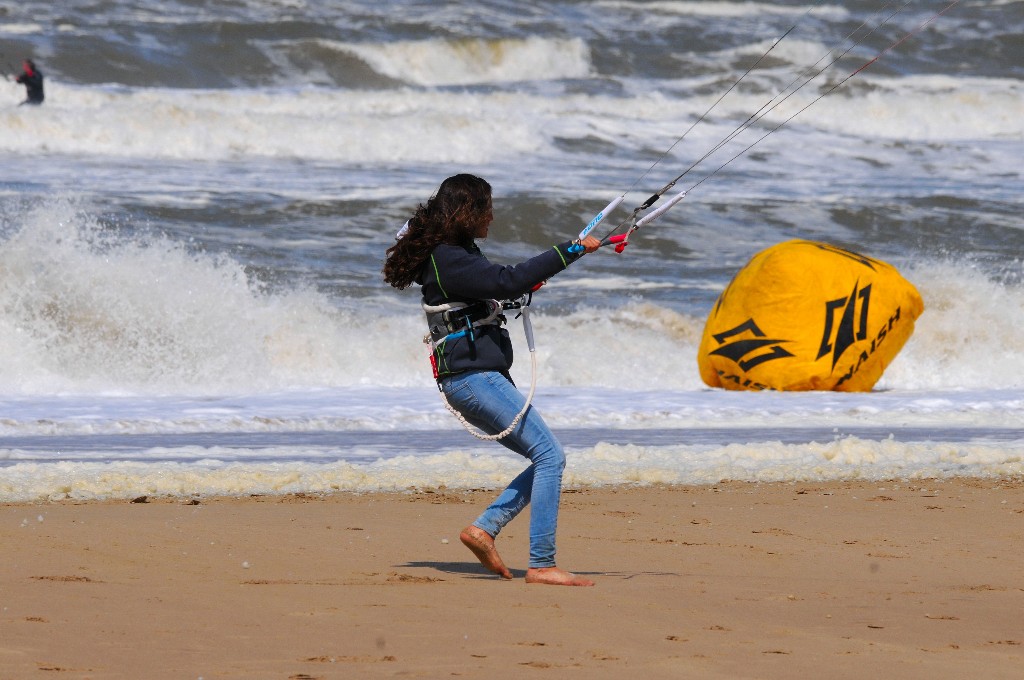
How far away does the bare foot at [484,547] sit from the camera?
5.78m

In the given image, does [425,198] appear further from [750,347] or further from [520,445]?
[520,445]

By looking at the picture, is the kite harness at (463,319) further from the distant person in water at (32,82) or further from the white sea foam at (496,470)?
the distant person in water at (32,82)

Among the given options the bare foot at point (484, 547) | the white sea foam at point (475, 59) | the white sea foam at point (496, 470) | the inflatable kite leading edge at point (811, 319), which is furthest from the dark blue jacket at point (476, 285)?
the white sea foam at point (475, 59)

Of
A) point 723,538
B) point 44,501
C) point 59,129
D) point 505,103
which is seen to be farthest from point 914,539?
point 505,103

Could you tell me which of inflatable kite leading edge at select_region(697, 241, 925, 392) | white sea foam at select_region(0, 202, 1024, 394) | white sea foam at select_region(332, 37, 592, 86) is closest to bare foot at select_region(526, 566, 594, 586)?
inflatable kite leading edge at select_region(697, 241, 925, 392)

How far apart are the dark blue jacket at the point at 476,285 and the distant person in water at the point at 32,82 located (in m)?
26.2

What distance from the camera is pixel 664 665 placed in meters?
4.30

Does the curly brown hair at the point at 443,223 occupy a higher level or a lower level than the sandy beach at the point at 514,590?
higher

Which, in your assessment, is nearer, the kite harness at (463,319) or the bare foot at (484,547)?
the kite harness at (463,319)

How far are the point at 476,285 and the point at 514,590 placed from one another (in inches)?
44.4

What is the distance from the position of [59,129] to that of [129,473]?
67.1 ft

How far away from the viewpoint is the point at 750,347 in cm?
1325

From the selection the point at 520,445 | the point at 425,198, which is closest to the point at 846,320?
the point at 520,445

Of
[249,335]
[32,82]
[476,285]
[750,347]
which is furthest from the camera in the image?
[32,82]
